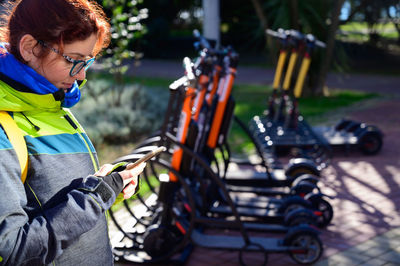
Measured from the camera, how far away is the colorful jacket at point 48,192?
135 centimetres

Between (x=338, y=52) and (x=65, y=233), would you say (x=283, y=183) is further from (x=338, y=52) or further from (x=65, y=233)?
(x=338, y=52)

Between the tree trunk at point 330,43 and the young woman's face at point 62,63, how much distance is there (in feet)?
34.2

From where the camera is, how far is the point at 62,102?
164 cm

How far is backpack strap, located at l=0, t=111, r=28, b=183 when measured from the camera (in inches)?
55.2

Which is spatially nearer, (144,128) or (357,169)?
(357,169)

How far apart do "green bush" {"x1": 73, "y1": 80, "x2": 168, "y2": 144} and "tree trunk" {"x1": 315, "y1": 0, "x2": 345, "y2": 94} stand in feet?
15.1

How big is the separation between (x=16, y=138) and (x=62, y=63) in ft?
0.92

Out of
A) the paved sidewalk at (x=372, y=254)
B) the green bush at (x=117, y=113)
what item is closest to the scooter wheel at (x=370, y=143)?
the paved sidewalk at (x=372, y=254)

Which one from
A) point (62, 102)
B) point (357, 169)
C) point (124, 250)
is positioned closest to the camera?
A: point (62, 102)

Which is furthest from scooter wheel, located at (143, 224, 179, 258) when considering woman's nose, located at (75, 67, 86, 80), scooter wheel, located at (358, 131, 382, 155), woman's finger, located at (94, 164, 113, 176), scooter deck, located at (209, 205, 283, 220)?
scooter wheel, located at (358, 131, 382, 155)

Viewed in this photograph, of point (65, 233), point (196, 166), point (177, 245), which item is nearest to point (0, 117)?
point (65, 233)

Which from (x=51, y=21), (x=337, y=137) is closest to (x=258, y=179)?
(x=337, y=137)

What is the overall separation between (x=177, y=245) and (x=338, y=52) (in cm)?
917

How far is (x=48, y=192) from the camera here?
149 cm
